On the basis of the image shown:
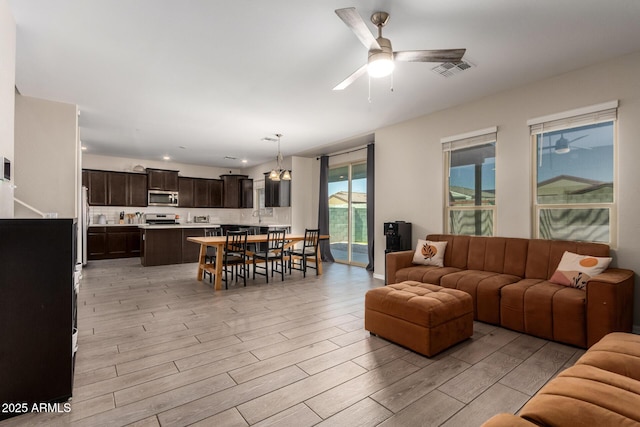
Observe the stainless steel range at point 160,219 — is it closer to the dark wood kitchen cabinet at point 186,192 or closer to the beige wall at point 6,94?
the dark wood kitchen cabinet at point 186,192

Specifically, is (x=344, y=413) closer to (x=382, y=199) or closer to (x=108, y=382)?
(x=108, y=382)

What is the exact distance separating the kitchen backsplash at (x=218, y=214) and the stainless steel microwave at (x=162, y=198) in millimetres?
224

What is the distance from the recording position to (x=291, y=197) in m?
8.15

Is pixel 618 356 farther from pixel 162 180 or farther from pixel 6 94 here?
pixel 162 180

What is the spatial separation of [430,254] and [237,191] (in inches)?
288

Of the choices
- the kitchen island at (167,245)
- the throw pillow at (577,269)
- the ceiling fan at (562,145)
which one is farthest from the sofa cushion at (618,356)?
the kitchen island at (167,245)

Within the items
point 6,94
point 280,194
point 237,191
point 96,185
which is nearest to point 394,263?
point 6,94

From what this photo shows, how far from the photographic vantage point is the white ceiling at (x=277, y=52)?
2414 mm

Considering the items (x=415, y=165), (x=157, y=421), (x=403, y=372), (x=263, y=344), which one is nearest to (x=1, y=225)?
(x=157, y=421)

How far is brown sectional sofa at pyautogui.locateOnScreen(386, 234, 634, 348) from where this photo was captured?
103 inches

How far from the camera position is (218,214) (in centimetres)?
1019

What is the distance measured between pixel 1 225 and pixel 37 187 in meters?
3.09

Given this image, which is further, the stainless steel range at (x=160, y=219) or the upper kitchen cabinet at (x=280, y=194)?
the stainless steel range at (x=160, y=219)

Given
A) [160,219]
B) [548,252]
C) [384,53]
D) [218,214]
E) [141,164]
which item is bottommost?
[548,252]
